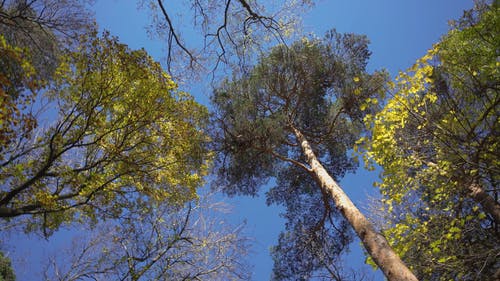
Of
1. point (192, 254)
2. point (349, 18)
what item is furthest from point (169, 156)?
point (349, 18)

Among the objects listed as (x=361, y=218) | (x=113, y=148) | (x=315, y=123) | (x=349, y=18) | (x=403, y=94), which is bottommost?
(x=361, y=218)

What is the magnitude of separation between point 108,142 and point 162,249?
2590mm

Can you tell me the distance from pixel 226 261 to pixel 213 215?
51.3 inches

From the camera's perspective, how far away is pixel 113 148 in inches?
205

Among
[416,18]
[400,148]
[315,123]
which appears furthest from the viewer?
[416,18]

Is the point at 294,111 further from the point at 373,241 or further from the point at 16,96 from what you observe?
the point at 16,96

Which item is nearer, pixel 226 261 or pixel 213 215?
pixel 226 261

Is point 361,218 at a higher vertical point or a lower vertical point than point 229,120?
lower

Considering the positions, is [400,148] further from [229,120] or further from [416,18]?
[416,18]

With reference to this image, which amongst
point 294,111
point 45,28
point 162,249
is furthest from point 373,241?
point 45,28

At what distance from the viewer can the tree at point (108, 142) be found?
484 centimetres

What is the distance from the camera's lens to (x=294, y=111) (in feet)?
32.0

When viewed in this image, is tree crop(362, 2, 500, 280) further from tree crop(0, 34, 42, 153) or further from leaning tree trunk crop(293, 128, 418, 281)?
tree crop(0, 34, 42, 153)

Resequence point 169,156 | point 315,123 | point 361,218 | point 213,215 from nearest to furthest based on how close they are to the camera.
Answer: point 361,218
point 169,156
point 213,215
point 315,123
